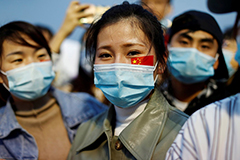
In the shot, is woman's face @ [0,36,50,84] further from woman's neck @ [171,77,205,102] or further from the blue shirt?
woman's neck @ [171,77,205,102]

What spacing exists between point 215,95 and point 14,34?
2.64 m

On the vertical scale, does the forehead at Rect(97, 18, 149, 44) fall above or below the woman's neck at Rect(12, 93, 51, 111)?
above

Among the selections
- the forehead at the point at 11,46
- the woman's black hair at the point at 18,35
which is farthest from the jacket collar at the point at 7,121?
the forehead at the point at 11,46

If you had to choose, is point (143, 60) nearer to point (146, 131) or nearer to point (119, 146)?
point (146, 131)

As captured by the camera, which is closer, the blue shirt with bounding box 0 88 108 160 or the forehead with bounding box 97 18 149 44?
the forehead with bounding box 97 18 149 44

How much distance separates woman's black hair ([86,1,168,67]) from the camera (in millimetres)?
2084

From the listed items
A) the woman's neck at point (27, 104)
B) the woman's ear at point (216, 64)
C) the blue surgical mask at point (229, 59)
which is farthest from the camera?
the blue surgical mask at point (229, 59)

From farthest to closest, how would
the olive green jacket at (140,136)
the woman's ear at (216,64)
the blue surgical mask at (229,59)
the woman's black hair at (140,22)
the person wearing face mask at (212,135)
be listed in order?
the blue surgical mask at (229,59)
the woman's ear at (216,64)
the woman's black hair at (140,22)
the olive green jacket at (140,136)
the person wearing face mask at (212,135)

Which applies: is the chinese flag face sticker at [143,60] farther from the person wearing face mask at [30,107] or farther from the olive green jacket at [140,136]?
the person wearing face mask at [30,107]

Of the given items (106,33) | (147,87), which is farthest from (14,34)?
(147,87)

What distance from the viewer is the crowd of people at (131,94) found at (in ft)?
4.33

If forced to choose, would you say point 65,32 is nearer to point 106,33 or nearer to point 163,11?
point 163,11

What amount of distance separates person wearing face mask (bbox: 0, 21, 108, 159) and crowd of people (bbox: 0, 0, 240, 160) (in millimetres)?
11

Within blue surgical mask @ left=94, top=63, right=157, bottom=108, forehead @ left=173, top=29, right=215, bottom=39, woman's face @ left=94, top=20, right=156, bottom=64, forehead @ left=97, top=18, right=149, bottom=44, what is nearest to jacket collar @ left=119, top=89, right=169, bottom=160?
blue surgical mask @ left=94, top=63, right=157, bottom=108
